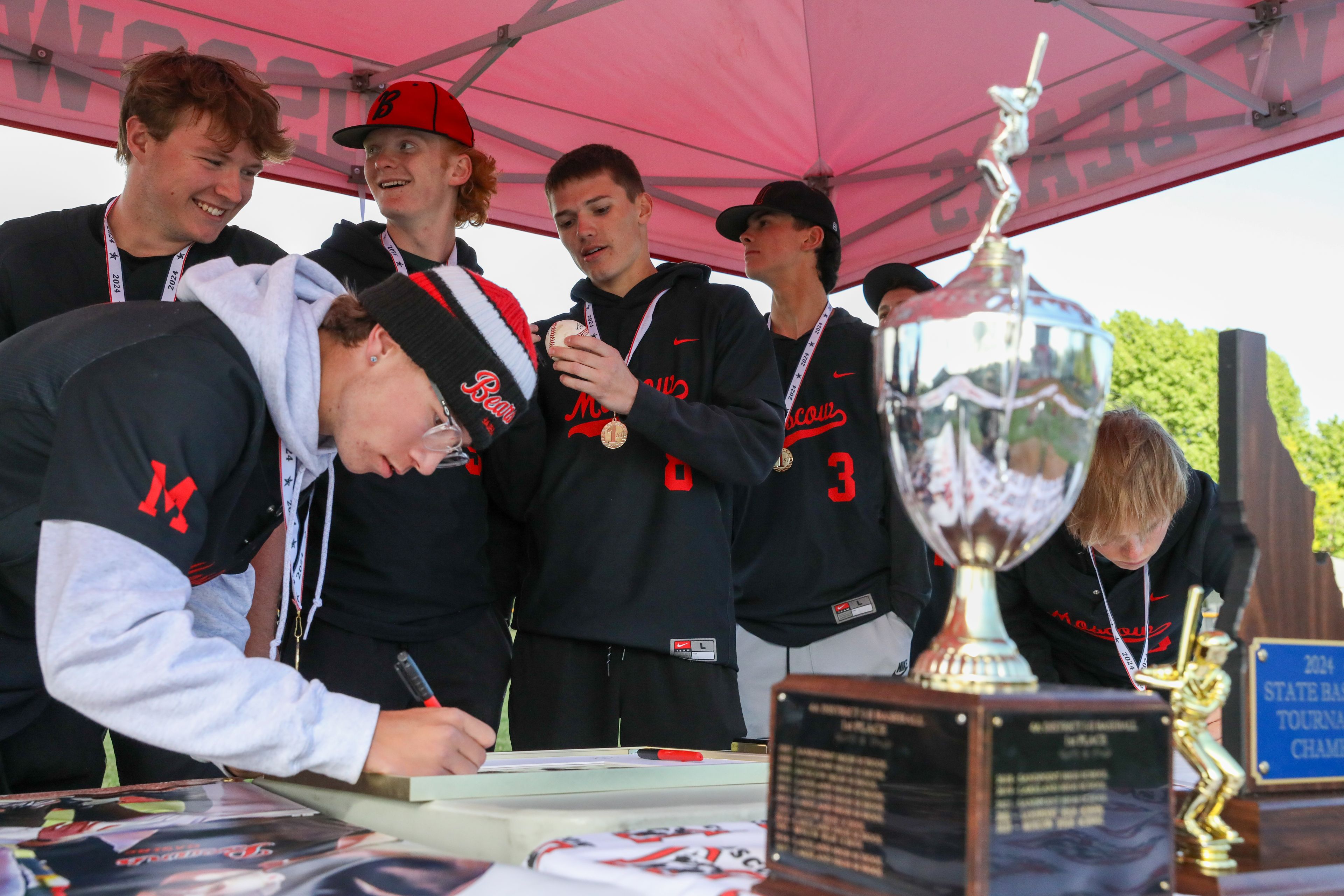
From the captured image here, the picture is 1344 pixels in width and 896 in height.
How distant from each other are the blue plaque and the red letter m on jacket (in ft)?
2.96

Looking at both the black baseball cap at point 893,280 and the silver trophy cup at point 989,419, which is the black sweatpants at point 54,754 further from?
the black baseball cap at point 893,280

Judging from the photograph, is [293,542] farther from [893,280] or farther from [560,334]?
[893,280]

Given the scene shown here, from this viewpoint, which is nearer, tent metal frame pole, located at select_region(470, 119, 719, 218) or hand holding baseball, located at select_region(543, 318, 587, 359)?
hand holding baseball, located at select_region(543, 318, 587, 359)

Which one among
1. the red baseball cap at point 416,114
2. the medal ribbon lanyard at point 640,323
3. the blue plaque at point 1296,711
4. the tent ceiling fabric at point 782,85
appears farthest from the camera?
the tent ceiling fabric at point 782,85

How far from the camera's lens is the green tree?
20.1 meters

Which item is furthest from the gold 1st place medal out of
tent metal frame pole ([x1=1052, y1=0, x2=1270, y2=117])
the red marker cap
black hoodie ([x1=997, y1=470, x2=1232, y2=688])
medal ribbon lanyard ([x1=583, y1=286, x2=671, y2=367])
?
tent metal frame pole ([x1=1052, y1=0, x2=1270, y2=117])

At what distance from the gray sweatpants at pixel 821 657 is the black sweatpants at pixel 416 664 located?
0.66m

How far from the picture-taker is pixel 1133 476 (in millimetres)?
1846

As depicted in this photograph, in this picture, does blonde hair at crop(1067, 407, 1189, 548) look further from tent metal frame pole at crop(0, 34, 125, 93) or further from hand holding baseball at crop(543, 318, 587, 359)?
tent metal frame pole at crop(0, 34, 125, 93)

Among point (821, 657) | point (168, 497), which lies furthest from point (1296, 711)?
point (821, 657)

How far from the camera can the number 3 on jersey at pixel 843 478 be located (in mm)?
2508

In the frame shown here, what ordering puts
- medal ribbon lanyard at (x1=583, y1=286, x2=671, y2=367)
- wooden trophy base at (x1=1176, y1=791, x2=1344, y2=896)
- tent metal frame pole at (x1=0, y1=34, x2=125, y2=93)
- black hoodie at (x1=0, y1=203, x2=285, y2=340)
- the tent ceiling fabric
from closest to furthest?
wooden trophy base at (x1=1176, y1=791, x2=1344, y2=896)
black hoodie at (x1=0, y1=203, x2=285, y2=340)
medal ribbon lanyard at (x1=583, y1=286, x2=671, y2=367)
tent metal frame pole at (x1=0, y1=34, x2=125, y2=93)
the tent ceiling fabric

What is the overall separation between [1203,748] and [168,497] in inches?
34.1

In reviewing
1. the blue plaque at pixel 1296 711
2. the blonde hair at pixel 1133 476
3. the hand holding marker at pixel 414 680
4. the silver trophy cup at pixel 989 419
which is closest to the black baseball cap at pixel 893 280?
the blonde hair at pixel 1133 476
